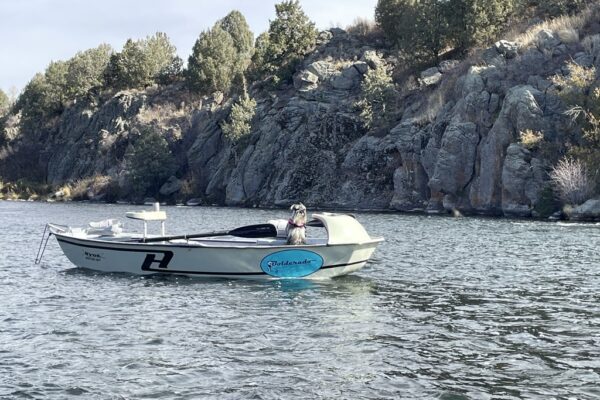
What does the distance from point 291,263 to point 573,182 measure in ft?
110

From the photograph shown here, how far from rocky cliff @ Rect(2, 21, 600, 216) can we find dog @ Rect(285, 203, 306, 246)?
112ft

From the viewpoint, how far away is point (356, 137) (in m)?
75.8

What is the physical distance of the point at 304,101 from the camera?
266 ft

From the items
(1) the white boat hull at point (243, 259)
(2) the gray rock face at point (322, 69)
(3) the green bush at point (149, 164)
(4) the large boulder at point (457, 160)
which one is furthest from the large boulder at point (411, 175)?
(1) the white boat hull at point (243, 259)

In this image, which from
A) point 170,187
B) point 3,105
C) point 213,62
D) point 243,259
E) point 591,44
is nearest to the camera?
point 243,259

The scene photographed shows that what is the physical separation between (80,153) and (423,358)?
344 feet

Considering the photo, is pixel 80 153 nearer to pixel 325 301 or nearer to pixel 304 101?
pixel 304 101

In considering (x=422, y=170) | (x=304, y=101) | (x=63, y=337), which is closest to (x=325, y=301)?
(x=63, y=337)

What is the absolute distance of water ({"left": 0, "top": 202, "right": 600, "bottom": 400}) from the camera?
11336 millimetres

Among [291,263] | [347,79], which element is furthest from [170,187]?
[291,263]

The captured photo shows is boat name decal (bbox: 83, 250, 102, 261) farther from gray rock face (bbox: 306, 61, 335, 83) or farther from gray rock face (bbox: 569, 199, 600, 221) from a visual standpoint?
gray rock face (bbox: 306, 61, 335, 83)

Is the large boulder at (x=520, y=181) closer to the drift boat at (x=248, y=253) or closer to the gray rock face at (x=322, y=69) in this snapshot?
the drift boat at (x=248, y=253)

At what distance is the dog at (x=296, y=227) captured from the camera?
895 inches

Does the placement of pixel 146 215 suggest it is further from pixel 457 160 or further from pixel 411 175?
pixel 411 175
